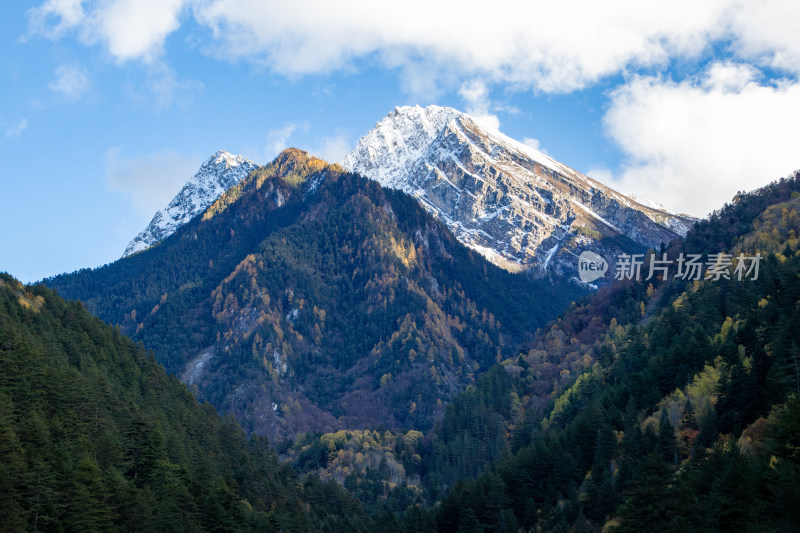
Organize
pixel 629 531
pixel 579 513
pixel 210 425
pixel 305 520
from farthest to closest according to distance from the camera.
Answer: pixel 210 425 → pixel 305 520 → pixel 579 513 → pixel 629 531

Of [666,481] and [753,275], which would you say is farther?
[753,275]

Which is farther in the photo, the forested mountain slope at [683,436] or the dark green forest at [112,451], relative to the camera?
the dark green forest at [112,451]

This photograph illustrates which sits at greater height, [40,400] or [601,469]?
[40,400]

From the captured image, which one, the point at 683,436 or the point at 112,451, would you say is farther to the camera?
the point at 683,436

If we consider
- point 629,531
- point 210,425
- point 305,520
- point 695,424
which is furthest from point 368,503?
point 629,531

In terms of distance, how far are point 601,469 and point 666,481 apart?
29.8 meters

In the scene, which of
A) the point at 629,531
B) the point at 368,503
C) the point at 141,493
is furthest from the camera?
the point at 368,503

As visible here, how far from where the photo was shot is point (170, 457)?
387 ft

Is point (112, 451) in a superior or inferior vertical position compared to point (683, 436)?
superior

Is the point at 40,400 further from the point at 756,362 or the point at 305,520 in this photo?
the point at 756,362

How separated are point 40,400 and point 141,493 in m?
22.0

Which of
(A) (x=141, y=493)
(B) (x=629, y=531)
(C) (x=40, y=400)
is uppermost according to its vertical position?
A: (C) (x=40, y=400)

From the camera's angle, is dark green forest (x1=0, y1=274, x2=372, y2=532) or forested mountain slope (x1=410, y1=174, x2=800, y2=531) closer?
forested mountain slope (x1=410, y1=174, x2=800, y2=531)

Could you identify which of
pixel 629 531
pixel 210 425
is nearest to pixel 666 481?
pixel 629 531
